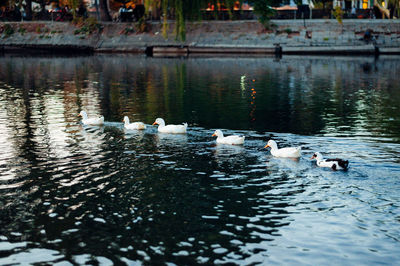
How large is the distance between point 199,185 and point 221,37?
1979 inches

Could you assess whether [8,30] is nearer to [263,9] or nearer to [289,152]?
[263,9]

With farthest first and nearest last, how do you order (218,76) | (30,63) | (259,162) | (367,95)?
(30,63)
(218,76)
(367,95)
(259,162)

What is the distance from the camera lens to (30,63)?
55156 millimetres

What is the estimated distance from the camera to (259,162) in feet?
54.9

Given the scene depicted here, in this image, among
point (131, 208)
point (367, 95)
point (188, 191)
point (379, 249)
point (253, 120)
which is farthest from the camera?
point (367, 95)

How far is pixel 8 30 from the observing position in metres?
72.8

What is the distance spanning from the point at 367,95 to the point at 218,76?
41.3 feet

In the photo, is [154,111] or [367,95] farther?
[367,95]

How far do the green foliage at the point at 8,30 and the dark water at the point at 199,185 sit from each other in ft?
148

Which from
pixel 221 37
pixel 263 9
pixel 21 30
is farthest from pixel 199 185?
pixel 21 30

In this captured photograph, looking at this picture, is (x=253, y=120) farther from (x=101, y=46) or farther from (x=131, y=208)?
(x=101, y=46)

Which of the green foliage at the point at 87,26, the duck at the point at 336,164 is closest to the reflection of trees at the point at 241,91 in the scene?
the duck at the point at 336,164

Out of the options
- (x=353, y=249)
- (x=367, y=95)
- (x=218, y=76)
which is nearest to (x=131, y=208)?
(x=353, y=249)

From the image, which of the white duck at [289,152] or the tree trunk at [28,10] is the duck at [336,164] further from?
the tree trunk at [28,10]
